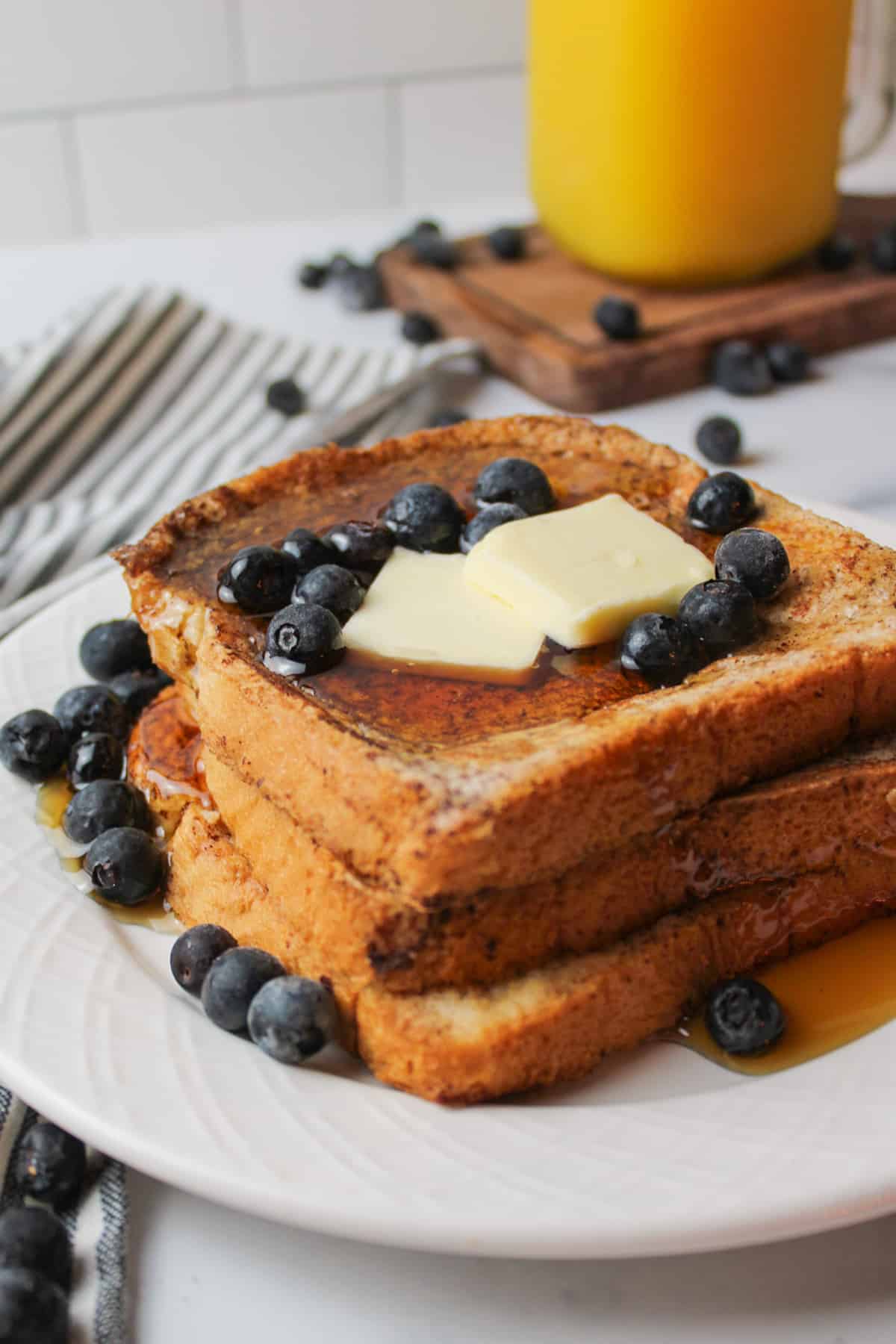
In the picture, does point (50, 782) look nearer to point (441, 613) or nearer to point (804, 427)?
point (441, 613)

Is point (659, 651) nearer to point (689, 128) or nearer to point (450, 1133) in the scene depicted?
point (450, 1133)

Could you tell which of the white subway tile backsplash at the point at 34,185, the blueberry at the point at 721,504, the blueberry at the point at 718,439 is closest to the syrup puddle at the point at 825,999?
the blueberry at the point at 721,504

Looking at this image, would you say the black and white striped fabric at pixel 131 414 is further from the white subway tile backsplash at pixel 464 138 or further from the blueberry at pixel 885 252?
the white subway tile backsplash at pixel 464 138

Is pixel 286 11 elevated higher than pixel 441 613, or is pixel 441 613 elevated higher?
pixel 286 11

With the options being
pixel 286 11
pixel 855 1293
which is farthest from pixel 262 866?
pixel 286 11

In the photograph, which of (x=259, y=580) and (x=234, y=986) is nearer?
(x=234, y=986)

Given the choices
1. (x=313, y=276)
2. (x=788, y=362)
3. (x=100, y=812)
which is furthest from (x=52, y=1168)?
(x=313, y=276)
